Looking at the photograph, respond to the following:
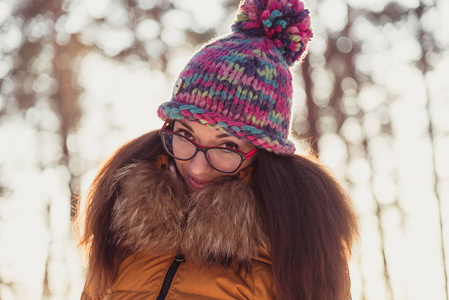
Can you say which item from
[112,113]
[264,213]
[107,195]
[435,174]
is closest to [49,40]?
[112,113]

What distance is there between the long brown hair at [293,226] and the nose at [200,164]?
0.71 feet

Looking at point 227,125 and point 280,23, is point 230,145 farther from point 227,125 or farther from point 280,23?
point 280,23

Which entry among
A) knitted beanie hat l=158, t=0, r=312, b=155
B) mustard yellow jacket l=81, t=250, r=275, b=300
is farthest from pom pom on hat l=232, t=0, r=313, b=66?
mustard yellow jacket l=81, t=250, r=275, b=300

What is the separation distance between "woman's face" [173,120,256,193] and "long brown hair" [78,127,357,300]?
102 millimetres

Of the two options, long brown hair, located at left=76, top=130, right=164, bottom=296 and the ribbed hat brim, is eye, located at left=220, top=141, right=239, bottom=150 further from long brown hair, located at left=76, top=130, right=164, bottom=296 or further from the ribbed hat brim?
long brown hair, located at left=76, top=130, right=164, bottom=296

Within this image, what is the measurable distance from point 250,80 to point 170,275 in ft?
2.65

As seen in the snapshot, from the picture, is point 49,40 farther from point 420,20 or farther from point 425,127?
point 425,127

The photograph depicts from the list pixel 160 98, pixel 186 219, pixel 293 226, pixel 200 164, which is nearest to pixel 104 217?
pixel 186 219

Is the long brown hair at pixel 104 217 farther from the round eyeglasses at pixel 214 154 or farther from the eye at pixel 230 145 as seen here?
the eye at pixel 230 145

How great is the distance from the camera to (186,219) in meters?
1.69

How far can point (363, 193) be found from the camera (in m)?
7.62

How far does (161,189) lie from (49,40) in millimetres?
5966

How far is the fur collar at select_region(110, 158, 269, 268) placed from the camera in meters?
1.55

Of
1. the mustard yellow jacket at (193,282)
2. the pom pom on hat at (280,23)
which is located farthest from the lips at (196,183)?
the pom pom on hat at (280,23)
